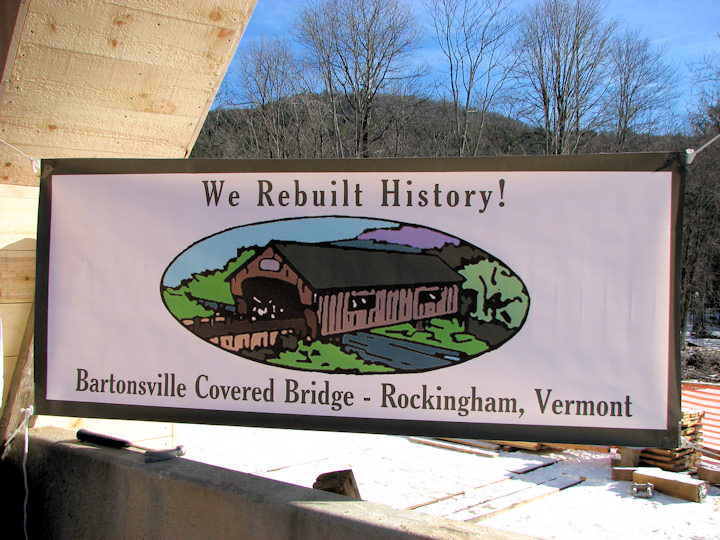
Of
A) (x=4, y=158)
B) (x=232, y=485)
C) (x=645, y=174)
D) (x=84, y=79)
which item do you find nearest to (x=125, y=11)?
(x=84, y=79)

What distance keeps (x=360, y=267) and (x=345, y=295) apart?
0.50 ft

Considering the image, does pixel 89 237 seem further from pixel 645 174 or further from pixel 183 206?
pixel 645 174

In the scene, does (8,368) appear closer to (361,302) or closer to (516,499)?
(361,302)

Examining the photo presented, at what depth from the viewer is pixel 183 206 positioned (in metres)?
2.97

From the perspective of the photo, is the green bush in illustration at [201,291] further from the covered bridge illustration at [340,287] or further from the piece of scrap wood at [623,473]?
the piece of scrap wood at [623,473]

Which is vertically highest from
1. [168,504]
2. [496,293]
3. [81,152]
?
[81,152]

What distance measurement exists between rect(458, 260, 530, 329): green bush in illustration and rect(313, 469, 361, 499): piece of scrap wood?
123 centimetres

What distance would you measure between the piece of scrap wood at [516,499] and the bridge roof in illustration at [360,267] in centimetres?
617

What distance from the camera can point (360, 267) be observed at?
283 centimetres

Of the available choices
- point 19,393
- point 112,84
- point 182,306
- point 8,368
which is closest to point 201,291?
point 182,306

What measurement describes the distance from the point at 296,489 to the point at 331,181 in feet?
4.86

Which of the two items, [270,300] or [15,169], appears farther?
[15,169]

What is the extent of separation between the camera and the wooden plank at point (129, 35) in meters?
3.14

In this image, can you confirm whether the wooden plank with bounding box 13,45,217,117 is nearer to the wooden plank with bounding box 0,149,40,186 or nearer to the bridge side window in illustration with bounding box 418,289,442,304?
the wooden plank with bounding box 0,149,40,186
